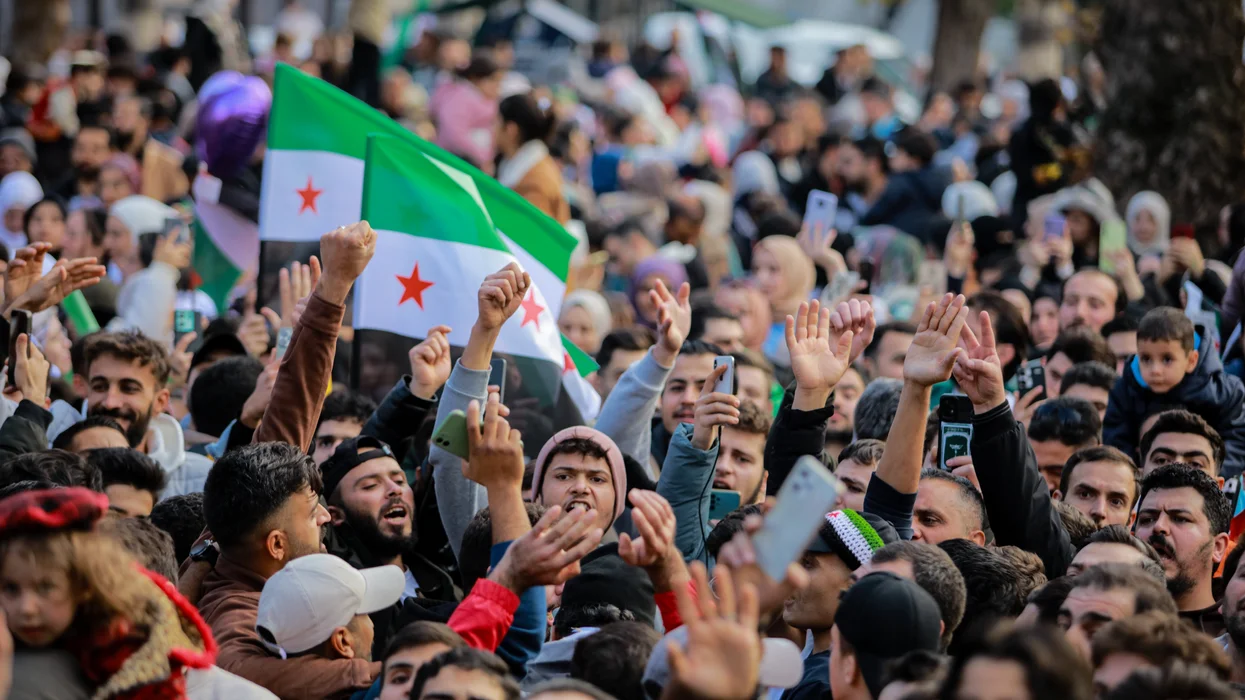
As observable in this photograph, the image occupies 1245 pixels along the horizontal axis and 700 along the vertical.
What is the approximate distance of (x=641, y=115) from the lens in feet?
66.6

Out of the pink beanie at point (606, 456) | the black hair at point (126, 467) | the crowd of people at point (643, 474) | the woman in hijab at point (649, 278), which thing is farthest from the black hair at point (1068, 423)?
the woman in hijab at point (649, 278)

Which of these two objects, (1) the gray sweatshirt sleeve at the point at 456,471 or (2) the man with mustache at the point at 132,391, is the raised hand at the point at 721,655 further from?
(2) the man with mustache at the point at 132,391

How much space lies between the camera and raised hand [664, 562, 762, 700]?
3592 millimetres

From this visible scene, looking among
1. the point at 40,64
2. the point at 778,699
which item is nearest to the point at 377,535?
the point at 778,699

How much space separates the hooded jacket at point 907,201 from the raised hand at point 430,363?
8.19 meters

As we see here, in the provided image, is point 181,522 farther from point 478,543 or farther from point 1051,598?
point 1051,598

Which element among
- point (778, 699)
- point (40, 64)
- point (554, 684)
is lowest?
point (40, 64)

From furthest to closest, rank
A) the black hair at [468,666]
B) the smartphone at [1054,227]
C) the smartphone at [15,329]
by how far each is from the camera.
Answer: the smartphone at [1054,227] → the smartphone at [15,329] → the black hair at [468,666]

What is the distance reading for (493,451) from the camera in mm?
4945

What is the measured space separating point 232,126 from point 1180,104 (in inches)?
274

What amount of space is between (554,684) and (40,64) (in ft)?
64.6

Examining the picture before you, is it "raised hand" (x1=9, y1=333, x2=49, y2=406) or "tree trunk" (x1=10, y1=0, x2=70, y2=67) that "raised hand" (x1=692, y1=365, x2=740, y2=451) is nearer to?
"raised hand" (x1=9, y1=333, x2=49, y2=406)

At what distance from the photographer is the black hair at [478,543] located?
18.7ft

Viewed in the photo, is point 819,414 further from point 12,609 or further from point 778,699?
point 12,609
